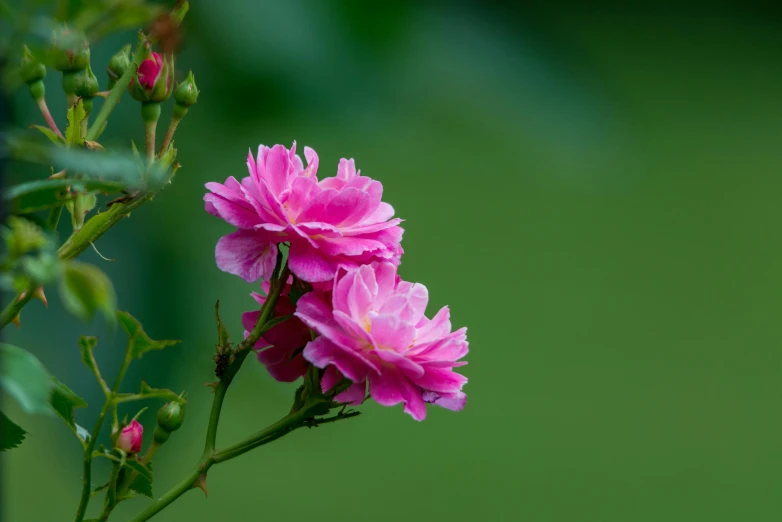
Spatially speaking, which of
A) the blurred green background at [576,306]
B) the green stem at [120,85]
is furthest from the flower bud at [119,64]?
the blurred green background at [576,306]

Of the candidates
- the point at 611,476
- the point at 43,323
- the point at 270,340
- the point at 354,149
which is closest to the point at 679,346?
the point at 611,476

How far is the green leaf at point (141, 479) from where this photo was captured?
276 millimetres

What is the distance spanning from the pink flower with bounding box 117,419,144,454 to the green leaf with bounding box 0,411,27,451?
0.03 m

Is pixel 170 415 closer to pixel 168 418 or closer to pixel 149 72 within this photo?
pixel 168 418

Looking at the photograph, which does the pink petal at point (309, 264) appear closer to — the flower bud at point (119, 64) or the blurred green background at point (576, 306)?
the flower bud at point (119, 64)

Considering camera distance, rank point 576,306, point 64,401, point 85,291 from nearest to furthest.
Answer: point 85,291 < point 64,401 < point 576,306

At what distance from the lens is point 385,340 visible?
0.28 m

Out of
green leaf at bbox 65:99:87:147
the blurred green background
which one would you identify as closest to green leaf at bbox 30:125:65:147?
green leaf at bbox 65:99:87:147

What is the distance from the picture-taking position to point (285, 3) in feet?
1.28

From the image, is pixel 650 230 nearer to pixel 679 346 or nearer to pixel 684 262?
pixel 684 262

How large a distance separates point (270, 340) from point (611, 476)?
2119mm

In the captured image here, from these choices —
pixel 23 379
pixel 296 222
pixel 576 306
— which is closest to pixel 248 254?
pixel 296 222

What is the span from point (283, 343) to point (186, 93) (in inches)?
3.6

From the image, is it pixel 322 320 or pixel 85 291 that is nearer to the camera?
pixel 85 291
